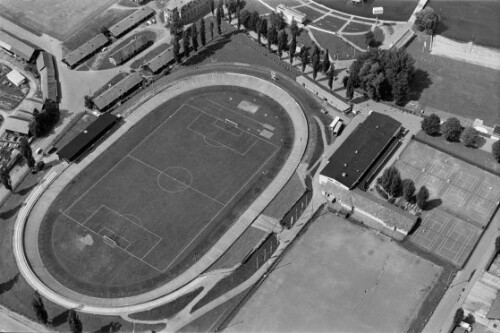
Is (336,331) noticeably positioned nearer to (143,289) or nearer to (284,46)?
(143,289)

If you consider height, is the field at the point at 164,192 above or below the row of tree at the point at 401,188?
below

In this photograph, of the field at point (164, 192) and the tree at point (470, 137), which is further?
the tree at point (470, 137)

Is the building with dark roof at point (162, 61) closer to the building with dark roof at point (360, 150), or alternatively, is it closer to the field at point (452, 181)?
→ the building with dark roof at point (360, 150)

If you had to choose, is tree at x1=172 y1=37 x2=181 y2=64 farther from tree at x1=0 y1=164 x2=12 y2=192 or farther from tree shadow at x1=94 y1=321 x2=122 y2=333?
tree shadow at x1=94 y1=321 x2=122 y2=333

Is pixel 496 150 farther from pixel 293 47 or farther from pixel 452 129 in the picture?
pixel 293 47

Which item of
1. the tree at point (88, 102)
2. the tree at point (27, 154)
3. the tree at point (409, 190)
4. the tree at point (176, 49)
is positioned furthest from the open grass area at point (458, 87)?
the tree at point (27, 154)
